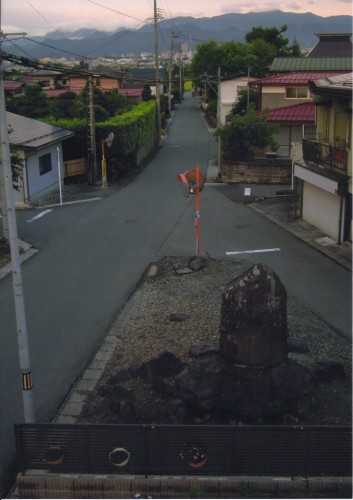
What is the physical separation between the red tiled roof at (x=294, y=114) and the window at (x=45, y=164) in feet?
44.2

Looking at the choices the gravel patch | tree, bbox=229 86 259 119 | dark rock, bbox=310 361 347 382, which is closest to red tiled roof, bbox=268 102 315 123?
tree, bbox=229 86 259 119

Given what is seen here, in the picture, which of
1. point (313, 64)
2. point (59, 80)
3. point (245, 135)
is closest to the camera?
point (245, 135)

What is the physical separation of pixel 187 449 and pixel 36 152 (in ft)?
74.0

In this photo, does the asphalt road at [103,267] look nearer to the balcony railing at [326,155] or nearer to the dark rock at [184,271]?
the dark rock at [184,271]

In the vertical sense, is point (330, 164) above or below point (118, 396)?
above

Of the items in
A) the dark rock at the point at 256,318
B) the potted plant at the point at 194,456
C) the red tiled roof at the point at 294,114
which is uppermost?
the red tiled roof at the point at 294,114

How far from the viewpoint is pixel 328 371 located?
10.3m

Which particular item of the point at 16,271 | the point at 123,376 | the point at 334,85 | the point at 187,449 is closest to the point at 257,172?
the point at 334,85

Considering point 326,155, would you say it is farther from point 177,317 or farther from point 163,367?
point 163,367

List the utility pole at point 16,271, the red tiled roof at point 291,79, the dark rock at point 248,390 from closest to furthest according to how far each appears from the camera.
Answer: the utility pole at point 16,271, the dark rock at point 248,390, the red tiled roof at point 291,79

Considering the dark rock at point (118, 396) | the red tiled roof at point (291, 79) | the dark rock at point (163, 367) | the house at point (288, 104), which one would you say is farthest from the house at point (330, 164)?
the red tiled roof at point (291, 79)

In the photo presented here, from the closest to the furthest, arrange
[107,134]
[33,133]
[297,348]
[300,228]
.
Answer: [297,348]
[300,228]
[33,133]
[107,134]

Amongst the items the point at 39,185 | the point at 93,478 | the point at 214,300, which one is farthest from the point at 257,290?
the point at 39,185

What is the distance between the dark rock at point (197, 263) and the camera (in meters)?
17.5
